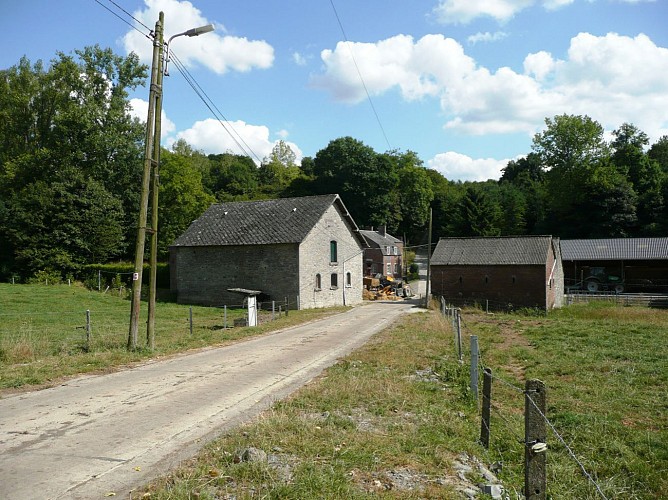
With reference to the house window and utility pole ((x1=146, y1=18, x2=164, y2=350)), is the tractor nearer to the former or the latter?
the house window

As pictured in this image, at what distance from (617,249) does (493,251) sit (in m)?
19.5

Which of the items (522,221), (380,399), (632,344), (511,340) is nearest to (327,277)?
(511,340)

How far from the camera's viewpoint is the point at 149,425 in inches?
296

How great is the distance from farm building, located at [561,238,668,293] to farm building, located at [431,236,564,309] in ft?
40.3

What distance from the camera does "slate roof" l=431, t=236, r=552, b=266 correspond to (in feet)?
121

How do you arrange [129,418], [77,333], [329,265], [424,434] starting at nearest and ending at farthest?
[424,434]
[129,418]
[77,333]
[329,265]

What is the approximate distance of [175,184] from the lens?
176 feet

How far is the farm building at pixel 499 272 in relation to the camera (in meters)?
36.4

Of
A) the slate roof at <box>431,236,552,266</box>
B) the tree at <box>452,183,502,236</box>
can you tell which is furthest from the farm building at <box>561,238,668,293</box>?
the tree at <box>452,183,502,236</box>

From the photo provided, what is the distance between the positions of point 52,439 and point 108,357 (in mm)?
6286

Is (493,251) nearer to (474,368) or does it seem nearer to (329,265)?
(329,265)

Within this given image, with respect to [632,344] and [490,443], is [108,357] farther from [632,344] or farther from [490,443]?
[632,344]

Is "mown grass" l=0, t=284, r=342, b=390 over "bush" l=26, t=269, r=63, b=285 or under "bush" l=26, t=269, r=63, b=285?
under

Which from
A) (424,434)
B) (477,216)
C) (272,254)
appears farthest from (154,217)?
(477,216)
